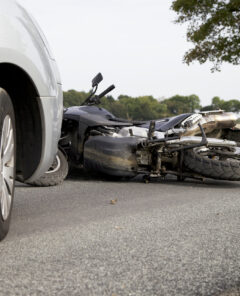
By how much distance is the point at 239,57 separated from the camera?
24859 mm

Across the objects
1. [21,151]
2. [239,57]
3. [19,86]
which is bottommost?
[21,151]

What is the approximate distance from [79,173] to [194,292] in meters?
5.60

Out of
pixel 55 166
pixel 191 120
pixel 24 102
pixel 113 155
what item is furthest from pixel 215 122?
pixel 24 102

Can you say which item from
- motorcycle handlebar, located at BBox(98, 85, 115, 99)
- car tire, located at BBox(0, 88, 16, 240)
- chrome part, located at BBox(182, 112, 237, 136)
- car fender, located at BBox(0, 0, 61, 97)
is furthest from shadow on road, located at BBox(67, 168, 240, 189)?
car tire, located at BBox(0, 88, 16, 240)

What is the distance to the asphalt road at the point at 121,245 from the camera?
2525 millimetres

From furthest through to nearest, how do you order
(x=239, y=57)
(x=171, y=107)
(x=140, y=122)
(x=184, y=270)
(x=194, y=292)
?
(x=171, y=107)
(x=239, y=57)
(x=140, y=122)
(x=184, y=270)
(x=194, y=292)

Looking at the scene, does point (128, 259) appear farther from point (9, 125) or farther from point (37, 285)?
point (9, 125)

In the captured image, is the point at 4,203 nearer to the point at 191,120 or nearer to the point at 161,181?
the point at 161,181

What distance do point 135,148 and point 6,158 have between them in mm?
3758

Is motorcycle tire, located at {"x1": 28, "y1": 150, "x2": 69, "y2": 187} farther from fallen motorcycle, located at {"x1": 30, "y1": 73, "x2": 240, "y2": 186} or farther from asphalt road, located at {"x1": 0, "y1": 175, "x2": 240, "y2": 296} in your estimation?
asphalt road, located at {"x1": 0, "y1": 175, "x2": 240, "y2": 296}

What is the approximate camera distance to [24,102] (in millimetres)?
3518

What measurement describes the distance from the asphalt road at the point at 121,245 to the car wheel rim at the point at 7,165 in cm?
27

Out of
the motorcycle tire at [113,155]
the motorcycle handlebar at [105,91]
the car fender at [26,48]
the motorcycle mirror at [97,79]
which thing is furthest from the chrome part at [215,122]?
the car fender at [26,48]

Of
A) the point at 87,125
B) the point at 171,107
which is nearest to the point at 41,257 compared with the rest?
the point at 87,125
